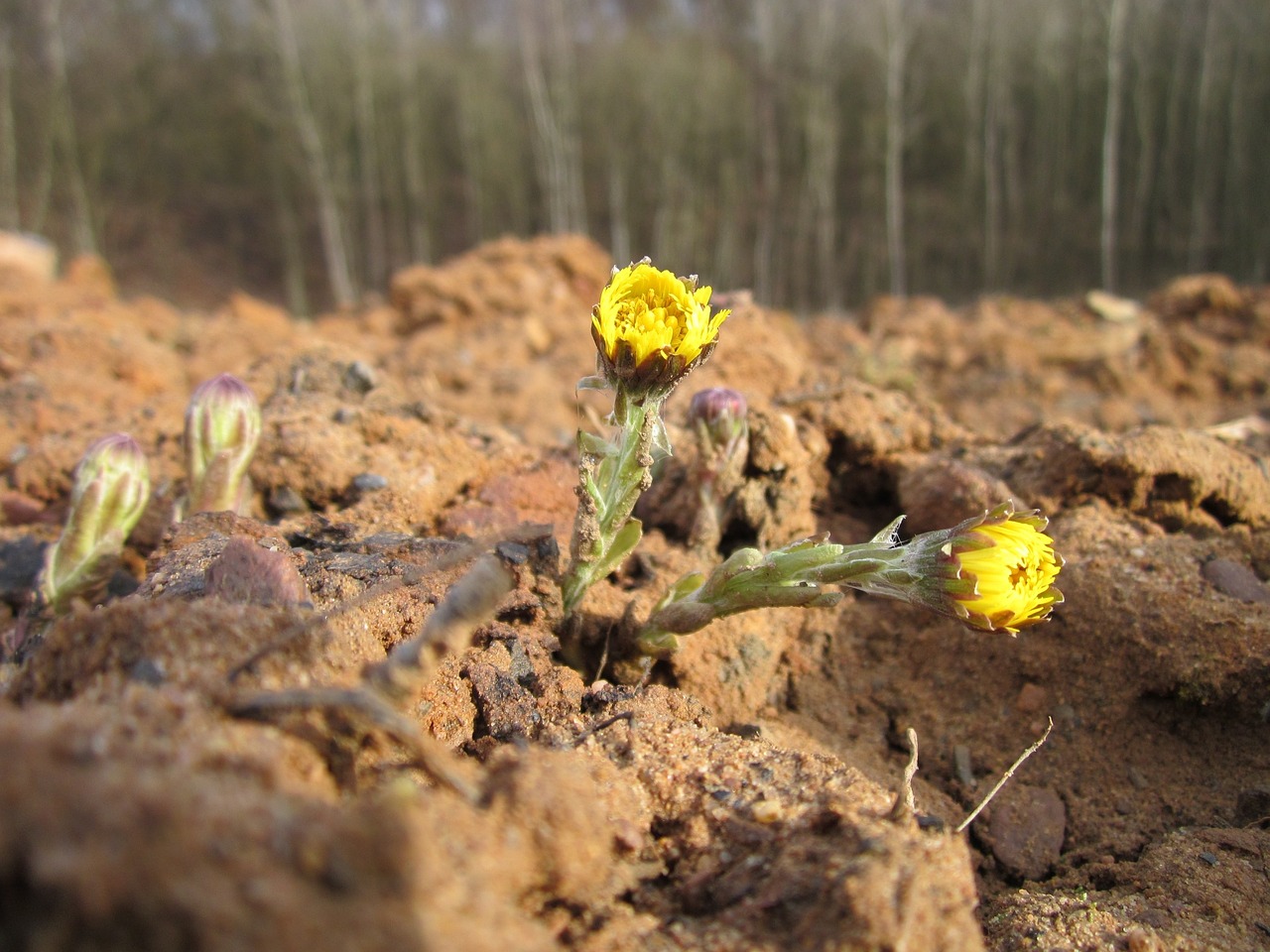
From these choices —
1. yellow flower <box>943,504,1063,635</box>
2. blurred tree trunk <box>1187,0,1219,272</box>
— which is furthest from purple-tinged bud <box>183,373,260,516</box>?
blurred tree trunk <box>1187,0,1219,272</box>

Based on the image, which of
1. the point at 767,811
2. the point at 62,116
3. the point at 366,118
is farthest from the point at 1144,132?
the point at 62,116

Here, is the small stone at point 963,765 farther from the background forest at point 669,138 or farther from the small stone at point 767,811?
the background forest at point 669,138

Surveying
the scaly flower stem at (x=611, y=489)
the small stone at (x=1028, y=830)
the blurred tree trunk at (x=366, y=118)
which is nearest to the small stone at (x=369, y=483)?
the scaly flower stem at (x=611, y=489)

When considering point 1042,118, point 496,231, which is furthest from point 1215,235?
point 496,231

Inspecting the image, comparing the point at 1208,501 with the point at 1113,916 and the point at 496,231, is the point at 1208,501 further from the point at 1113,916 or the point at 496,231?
the point at 496,231

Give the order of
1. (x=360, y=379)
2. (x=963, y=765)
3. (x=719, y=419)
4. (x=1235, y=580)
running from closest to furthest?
(x=963, y=765) → (x=1235, y=580) → (x=719, y=419) → (x=360, y=379)

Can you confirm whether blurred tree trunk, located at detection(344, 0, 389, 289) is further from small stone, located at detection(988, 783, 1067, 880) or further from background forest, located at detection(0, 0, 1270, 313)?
small stone, located at detection(988, 783, 1067, 880)

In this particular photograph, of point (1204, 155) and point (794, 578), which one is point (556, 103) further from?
point (794, 578)
